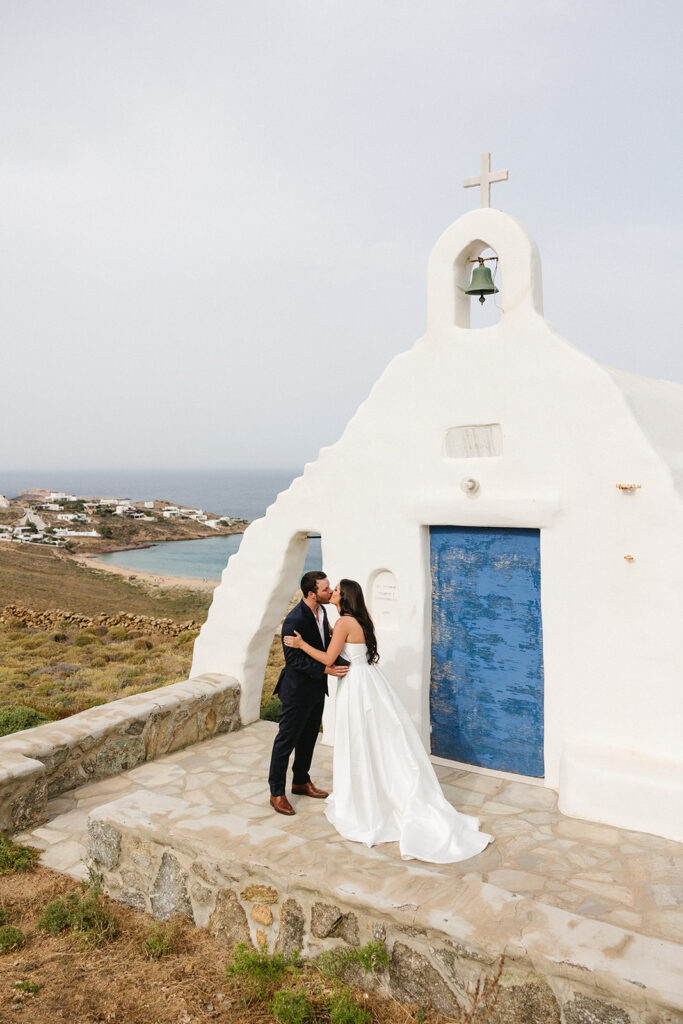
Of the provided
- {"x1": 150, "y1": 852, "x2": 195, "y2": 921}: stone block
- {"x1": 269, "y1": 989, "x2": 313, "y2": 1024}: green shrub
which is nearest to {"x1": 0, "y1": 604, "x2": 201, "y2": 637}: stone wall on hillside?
{"x1": 150, "y1": 852, "x2": 195, "y2": 921}: stone block

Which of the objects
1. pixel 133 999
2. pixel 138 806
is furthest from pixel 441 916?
pixel 138 806

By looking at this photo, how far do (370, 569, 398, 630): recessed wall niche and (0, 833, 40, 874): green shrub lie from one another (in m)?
3.55

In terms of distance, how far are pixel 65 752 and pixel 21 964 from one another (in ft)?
7.63

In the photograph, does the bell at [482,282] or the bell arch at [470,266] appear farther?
the bell at [482,282]

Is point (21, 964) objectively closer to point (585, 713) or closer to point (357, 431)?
point (585, 713)

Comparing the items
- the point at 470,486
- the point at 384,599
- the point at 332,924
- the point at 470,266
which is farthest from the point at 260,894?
the point at 470,266

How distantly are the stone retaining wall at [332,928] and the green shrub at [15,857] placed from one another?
2.16 ft

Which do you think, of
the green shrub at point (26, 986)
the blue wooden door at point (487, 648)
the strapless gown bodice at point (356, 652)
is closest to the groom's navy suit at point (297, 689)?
the strapless gown bodice at point (356, 652)

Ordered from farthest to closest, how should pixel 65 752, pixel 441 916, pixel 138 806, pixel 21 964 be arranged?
pixel 65 752
pixel 138 806
pixel 21 964
pixel 441 916

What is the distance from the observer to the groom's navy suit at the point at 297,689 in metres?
5.62

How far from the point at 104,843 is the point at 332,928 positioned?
1891 mm

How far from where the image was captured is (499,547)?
6.59 m

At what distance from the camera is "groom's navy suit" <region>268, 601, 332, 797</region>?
18.5 feet

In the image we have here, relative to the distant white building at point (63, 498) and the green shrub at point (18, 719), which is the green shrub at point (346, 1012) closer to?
the green shrub at point (18, 719)
